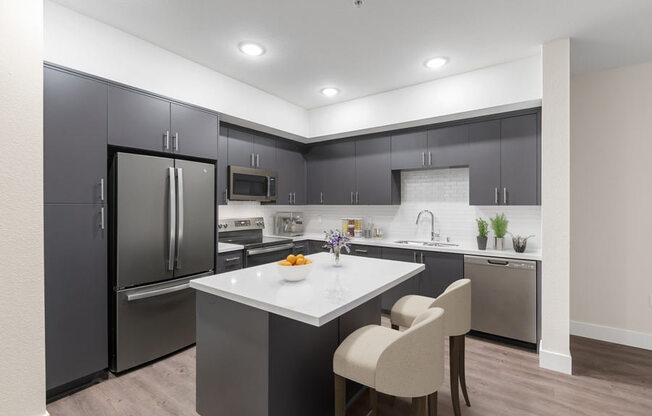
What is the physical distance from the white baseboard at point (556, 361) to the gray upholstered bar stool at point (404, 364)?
1.88 m

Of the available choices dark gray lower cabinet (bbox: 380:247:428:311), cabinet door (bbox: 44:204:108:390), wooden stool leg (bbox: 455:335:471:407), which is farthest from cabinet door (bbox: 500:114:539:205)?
cabinet door (bbox: 44:204:108:390)

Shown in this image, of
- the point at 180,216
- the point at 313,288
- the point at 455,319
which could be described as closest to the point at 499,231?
the point at 455,319

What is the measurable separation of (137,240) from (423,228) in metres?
3.32

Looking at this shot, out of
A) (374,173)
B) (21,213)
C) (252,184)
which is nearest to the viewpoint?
(21,213)

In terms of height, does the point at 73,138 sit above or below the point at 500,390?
above

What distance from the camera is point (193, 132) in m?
3.12

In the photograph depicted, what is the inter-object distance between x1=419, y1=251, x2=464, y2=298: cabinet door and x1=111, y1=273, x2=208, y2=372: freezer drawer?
252 cm

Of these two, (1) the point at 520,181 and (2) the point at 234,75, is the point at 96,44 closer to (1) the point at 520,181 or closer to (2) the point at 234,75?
(2) the point at 234,75

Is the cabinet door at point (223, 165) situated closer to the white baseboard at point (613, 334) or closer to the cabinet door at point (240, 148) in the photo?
the cabinet door at point (240, 148)

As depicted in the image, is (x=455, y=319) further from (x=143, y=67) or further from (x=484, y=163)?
(x=143, y=67)

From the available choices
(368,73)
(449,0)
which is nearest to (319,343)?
(449,0)

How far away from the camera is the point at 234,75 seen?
355cm

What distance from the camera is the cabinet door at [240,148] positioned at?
12.7 feet

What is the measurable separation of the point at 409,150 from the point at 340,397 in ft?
10.3
